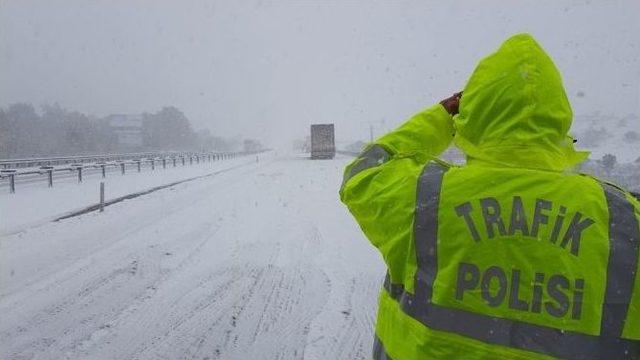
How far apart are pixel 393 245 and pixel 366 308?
12.7ft

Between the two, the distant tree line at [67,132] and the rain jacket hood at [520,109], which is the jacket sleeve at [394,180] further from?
the distant tree line at [67,132]

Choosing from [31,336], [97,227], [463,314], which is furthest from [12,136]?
[463,314]

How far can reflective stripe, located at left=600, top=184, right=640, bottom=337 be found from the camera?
5.33 feet

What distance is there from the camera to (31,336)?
4859mm

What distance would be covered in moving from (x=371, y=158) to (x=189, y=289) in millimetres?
4962

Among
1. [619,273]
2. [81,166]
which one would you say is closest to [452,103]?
[619,273]

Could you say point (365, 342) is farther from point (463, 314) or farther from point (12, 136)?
point (12, 136)

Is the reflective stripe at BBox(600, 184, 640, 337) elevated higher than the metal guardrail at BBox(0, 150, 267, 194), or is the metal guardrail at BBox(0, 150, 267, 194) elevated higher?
the reflective stripe at BBox(600, 184, 640, 337)

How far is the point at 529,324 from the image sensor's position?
5.60 feet

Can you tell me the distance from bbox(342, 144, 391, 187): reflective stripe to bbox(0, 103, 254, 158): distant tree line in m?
77.1

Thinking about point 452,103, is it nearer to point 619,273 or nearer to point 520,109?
point 520,109

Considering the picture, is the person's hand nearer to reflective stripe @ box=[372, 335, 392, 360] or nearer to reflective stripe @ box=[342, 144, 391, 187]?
reflective stripe @ box=[342, 144, 391, 187]

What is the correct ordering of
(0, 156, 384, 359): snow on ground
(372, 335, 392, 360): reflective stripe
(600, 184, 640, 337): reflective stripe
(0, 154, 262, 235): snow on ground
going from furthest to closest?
1. (0, 154, 262, 235): snow on ground
2. (0, 156, 384, 359): snow on ground
3. (372, 335, 392, 360): reflective stripe
4. (600, 184, 640, 337): reflective stripe

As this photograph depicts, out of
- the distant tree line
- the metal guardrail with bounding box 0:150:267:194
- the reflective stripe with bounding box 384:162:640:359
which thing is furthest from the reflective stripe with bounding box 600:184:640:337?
the distant tree line
